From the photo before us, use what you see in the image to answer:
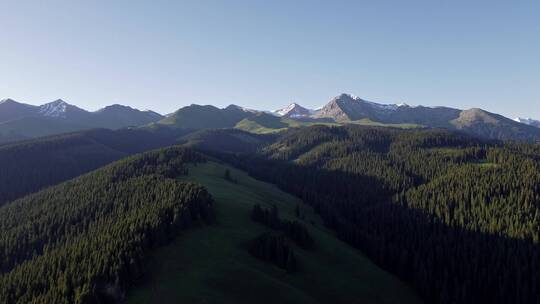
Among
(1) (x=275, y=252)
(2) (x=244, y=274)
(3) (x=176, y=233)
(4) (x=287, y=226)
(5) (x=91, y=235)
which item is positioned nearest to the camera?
(2) (x=244, y=274)

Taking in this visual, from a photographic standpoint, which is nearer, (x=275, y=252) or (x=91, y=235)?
(x=275, y=252)

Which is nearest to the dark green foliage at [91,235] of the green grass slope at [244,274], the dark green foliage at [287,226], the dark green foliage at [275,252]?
the green grass slope at [244,274]

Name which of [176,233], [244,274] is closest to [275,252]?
[244,274]

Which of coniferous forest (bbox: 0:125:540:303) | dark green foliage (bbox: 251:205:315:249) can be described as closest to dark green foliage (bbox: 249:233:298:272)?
coniferous forest (bbox: 0:125:540:303)

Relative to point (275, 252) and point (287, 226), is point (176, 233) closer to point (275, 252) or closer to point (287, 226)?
point (275, 252)

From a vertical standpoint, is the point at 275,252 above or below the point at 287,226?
below

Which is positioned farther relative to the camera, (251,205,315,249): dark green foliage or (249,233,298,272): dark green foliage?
(251,205,315,249): dark green foliage

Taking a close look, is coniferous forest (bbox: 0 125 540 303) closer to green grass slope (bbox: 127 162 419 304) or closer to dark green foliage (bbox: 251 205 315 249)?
dark green foliage (bbox: 251 205 315 249)

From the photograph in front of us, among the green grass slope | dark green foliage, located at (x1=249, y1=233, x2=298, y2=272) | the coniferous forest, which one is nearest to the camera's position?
the green grass slope

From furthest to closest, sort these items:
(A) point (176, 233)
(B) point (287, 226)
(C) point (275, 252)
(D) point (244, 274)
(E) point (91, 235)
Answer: (B) point (287, 226) → (E) point (91, 235) → (A) point (176, 233) → (C) point (275, 252) → (D) point (244, 274)
